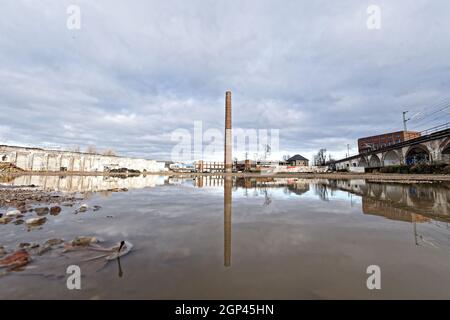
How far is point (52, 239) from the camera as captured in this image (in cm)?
295

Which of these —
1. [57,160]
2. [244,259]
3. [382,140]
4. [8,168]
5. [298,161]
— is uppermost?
[382,140]

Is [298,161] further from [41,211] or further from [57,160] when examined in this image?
[41,211]

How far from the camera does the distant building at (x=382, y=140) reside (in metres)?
82.8

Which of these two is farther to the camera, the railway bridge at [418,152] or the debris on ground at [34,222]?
the railway bridge at [418,152]

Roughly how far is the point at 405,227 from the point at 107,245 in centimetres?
517

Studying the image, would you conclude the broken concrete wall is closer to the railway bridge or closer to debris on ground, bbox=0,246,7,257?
debris on ground, bbox=0,246,7,257

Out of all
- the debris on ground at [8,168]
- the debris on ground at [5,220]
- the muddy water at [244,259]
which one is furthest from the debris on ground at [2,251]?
the debris on ground at [8,168]

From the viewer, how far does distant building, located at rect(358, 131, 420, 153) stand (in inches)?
3260

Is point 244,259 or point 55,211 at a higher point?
point 55,211

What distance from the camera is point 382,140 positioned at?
92.9 metres

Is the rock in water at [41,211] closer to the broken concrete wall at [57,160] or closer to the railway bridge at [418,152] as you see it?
the railway bridge at [418,152]

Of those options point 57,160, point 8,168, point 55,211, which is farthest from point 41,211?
point 57,160
